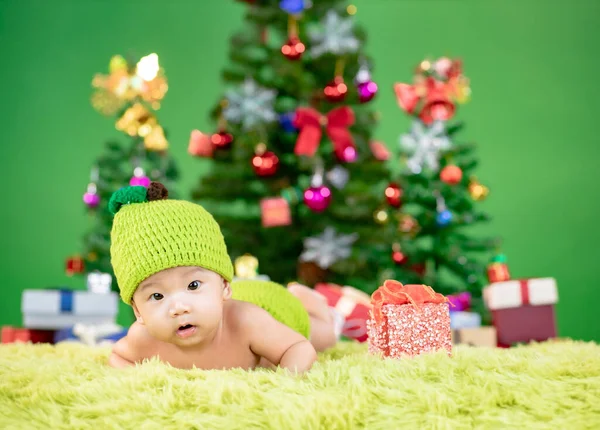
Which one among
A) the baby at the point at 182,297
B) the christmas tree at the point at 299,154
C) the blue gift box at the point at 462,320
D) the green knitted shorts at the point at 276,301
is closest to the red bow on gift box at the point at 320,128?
the christmas tree at the point at 299,154

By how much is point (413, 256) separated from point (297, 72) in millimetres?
1013

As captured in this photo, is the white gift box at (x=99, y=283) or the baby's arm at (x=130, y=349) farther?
the white gift box at (x=99, y=283)

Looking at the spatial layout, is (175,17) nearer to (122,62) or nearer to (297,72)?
(122,62)

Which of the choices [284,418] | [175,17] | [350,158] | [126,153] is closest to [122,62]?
[126,153]

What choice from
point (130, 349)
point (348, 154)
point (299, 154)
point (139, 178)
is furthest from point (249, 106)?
point (130, 349)

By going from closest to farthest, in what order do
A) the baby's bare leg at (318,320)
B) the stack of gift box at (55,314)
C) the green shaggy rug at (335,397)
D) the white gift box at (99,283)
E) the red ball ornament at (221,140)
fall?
the green shaggy rug at (335,397), the baby's bare leg at (318,320), the stack of gift box at (55,314), the white gift box at (99,283), the red ball ornament at (221,140)

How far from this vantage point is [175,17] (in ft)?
13.9

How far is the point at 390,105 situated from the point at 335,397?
359 cm

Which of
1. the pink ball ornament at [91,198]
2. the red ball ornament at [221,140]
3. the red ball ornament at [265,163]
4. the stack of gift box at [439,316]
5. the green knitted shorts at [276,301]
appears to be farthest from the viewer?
the pink ball ornament at [91,198]

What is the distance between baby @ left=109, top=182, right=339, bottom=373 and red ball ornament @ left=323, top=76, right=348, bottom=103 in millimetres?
1783

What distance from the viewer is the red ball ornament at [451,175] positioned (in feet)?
9.32

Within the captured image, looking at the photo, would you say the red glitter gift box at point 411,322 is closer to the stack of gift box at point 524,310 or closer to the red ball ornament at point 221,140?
the stack of gift box at point 524,310

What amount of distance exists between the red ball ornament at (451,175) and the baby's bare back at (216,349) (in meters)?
2.00

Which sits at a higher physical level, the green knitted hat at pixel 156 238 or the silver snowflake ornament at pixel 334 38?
the silver snowflake ornament at pixel 334 38
